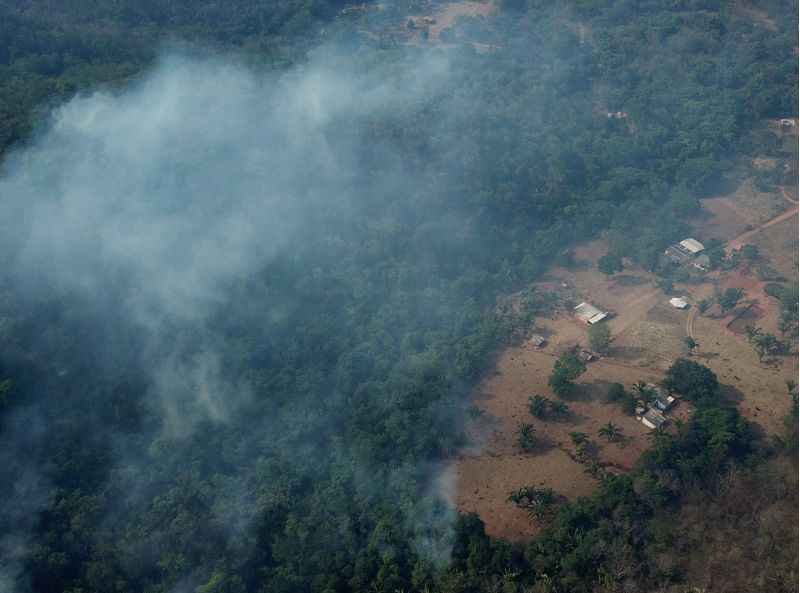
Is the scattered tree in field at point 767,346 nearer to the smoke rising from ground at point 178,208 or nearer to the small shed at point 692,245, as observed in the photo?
the small shed at point 692,245

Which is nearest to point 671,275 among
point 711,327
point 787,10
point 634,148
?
point 711,327

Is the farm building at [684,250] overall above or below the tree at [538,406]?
below

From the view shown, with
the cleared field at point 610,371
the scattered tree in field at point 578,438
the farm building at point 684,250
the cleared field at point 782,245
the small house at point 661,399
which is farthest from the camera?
the farm building at point 684,250

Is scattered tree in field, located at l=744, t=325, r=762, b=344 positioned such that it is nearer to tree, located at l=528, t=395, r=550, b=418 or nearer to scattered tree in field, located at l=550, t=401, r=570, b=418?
scattered tree in field, located at l=550, t=401, r=570, b=418

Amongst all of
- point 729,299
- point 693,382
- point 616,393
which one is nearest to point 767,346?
point 729,299

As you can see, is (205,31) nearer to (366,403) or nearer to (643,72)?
(643,72)

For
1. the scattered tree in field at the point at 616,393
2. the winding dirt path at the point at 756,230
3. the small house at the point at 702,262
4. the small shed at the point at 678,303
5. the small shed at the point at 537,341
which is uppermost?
the scattered tree in field at the point at 616,393

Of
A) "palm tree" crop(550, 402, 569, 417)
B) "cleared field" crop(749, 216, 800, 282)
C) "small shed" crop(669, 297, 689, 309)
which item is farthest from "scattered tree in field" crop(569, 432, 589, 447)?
"cleared field" crop(749, 216, 800, 282)

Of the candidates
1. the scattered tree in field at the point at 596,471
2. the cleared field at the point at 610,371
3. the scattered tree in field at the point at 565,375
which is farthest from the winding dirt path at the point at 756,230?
the scattered tree in field at the point at 596,471
